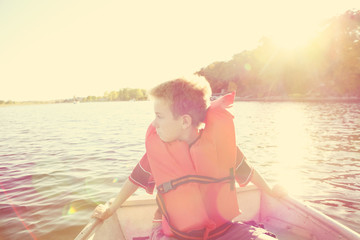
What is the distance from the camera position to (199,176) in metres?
1.92

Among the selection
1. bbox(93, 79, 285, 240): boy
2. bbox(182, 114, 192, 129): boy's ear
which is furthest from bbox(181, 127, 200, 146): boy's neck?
bbox(182, 114, 192, 129): boy's ear

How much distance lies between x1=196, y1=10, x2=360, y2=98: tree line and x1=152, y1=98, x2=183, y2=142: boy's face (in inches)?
2208

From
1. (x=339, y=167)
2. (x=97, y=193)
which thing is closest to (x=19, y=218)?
(x=97, y=193)

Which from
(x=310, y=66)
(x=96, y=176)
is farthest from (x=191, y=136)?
(x=310, y=66)

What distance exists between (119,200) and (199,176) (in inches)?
34.3

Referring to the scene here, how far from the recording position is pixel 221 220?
1960mm

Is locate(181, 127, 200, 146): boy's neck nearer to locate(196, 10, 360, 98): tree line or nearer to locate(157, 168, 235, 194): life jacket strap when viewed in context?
locate(157, 168, 235, 194): life jacket strap

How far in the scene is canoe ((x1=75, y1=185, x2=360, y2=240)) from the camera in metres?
2.44

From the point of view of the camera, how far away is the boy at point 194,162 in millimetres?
1813

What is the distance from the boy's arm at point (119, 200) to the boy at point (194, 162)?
328mm

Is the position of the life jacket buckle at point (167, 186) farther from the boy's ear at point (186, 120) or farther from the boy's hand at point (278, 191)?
the boy's hand at point (278, 191)

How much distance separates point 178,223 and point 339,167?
24.3 ft

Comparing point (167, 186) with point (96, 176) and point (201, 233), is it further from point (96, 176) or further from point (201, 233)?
point (96, 176)

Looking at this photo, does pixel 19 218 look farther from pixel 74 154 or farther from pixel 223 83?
pixel 223 83
